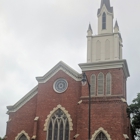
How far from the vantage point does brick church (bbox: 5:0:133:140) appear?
32125mm

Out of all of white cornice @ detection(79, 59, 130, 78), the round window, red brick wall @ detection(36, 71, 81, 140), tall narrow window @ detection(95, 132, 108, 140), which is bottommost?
tall narrow window @ detection(95, 132, 108, 140)

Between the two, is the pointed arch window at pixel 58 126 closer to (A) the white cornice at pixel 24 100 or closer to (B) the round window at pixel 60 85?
(B) the round window at pixel 60 85

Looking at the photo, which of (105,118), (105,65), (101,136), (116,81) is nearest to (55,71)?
(105,65)

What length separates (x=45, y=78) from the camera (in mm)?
36562

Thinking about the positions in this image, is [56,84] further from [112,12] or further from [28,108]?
[112,12]

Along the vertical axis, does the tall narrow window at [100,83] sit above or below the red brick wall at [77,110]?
above

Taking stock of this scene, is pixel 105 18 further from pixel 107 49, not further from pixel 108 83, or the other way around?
pixel 108 83

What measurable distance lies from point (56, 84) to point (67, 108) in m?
3.23

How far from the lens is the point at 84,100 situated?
33469mm

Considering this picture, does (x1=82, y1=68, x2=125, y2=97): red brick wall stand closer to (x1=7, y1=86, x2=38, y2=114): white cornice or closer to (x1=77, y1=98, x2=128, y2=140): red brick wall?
(x1=77, y1=98, x2=128, y2=140): red brick wall

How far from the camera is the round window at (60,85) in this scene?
35562 millimetres

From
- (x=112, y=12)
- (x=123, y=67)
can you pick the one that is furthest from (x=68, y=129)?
(x=112, y=12)

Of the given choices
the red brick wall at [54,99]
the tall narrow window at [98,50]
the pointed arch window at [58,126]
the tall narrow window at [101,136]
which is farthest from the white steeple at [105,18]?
the tall narrow window at [101,136]

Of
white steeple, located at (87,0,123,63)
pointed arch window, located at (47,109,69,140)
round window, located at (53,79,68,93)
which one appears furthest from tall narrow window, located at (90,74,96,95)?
pointed arch window, located at (47,109,69,140)
